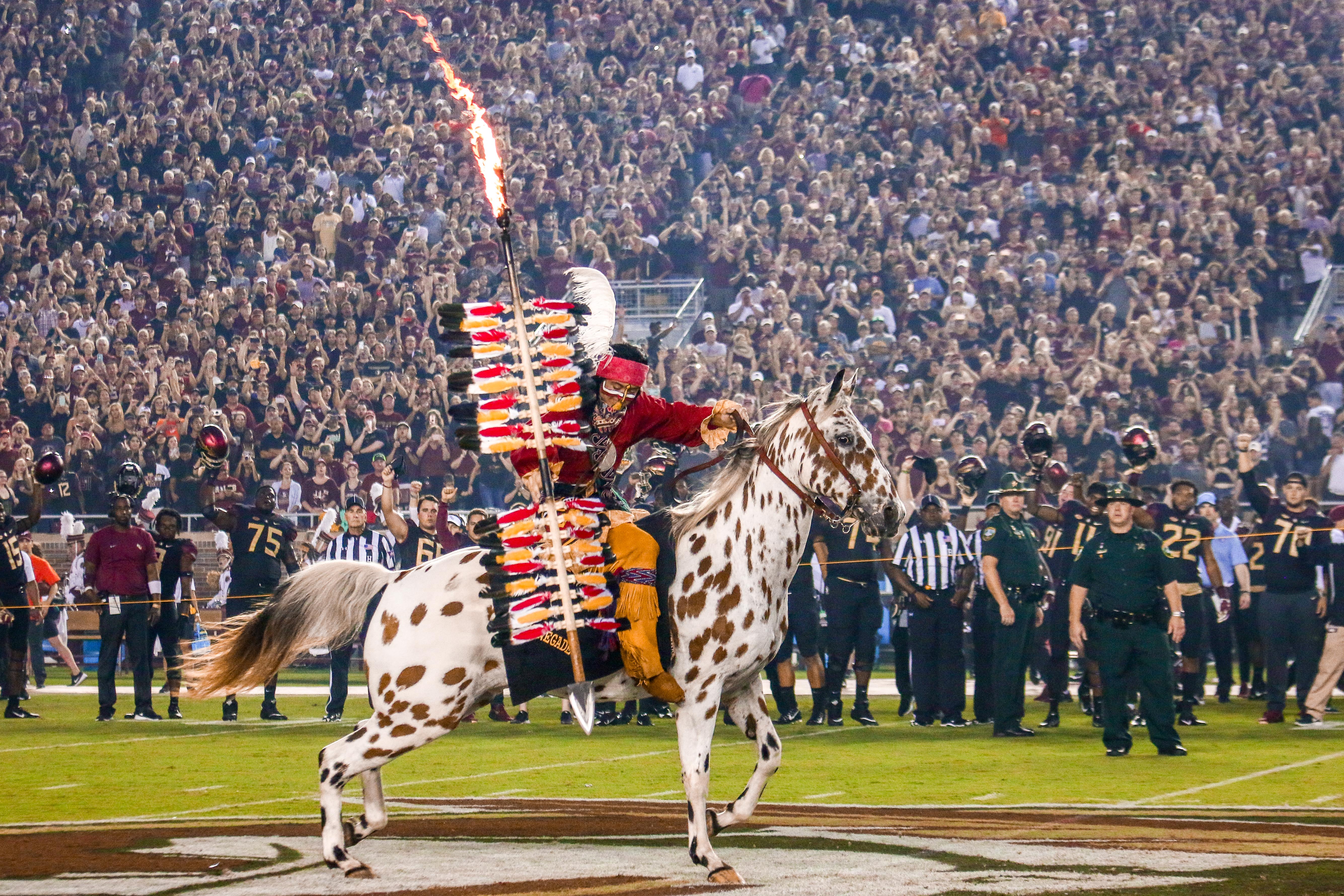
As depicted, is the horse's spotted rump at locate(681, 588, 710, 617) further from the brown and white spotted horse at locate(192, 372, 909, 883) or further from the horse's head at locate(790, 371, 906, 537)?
the horse's head at locate(790, 371, 906, 537)

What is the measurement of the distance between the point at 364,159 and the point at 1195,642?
1807 centimetres

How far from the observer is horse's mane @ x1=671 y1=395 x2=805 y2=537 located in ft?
25.9

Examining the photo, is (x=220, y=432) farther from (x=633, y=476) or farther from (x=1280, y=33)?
(x=1280, y=33)

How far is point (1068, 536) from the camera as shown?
15.9 metres

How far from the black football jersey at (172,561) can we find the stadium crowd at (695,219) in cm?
483

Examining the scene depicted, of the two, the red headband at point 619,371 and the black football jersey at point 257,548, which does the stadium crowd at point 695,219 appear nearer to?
the black football jersey at point 257,548

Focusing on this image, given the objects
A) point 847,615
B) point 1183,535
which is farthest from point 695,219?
point 1183,535

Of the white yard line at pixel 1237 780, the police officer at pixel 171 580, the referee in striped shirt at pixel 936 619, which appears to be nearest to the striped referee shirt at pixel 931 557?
the referee in striped shirt at pixel 936 619

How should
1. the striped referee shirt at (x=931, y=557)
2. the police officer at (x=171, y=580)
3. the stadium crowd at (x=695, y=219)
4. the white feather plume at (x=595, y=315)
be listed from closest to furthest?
the white feather plume at (x=595, y=315), the striped referee shirt at (x=931, y=557), the police officer at (x=171, y=580), the stadium crowd at (x=695, y=219)

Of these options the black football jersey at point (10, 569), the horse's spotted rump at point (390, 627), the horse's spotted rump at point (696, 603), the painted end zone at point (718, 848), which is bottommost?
the painted end zone at point (718, 848)

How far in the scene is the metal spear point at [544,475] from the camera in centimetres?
750

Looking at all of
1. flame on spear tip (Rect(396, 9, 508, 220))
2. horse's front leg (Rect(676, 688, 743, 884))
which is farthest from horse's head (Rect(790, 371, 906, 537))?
flame on spear tip (Rect(396, 9, 508, 220))

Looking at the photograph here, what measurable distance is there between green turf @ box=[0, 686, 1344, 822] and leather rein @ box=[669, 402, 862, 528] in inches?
111

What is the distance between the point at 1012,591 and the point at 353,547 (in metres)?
6.82
